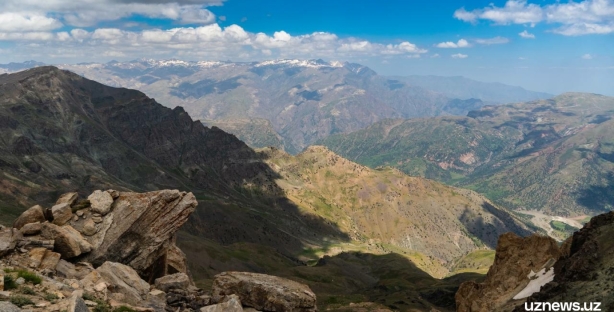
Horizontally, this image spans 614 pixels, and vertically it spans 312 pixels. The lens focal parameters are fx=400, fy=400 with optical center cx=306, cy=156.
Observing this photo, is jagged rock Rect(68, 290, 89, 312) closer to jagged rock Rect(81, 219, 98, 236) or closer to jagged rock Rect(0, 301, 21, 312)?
jagged rock Rect(0, 301, 21, 312)

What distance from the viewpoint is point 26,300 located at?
24.3m

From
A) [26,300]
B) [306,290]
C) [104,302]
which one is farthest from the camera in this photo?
[306,290]

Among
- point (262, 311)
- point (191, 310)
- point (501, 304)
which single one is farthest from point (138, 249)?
point (501, 304)

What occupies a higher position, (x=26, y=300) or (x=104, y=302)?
(x=26, y=300)

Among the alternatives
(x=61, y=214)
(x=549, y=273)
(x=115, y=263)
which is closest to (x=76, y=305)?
(x=115, y=263)

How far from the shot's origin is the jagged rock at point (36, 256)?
34.0m

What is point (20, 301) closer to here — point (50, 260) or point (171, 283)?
point (50, 260)

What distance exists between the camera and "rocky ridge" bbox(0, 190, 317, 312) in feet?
97.1

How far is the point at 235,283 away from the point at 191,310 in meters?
6.70

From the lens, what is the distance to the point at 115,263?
3894cm

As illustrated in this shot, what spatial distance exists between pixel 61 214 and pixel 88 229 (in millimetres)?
3088

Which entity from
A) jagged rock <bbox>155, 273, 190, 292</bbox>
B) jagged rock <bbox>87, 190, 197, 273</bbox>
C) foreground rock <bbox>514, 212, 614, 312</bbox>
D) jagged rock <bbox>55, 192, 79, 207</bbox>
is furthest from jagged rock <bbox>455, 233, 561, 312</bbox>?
jagged rock <bbox>55, 192, 79, 207</bbox>

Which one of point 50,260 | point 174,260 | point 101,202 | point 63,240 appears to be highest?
point 101,202

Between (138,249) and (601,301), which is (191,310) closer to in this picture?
(138,249)
